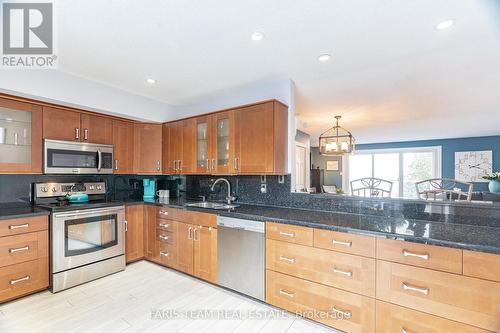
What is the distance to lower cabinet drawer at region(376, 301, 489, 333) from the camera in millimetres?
1396

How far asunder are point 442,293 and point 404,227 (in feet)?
1.51

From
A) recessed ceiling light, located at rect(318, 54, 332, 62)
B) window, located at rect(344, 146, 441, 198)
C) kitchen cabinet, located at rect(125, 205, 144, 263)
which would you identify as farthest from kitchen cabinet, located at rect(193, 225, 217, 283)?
window, located at rect(344, 146, 441, 198)

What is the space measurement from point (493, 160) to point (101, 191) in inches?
357

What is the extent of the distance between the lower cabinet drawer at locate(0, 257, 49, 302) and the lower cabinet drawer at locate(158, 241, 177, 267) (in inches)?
44.9

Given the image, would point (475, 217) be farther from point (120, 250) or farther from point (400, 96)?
point (120, 250)

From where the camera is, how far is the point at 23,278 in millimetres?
2217

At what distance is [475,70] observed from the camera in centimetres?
241

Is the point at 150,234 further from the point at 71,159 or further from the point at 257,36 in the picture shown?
the point at 257,36

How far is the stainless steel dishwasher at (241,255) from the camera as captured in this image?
85.9 inches

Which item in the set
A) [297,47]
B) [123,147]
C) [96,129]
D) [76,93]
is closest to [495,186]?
[297,47]

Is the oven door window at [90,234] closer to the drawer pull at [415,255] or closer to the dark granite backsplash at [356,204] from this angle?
the dark granite backsplash at [356,204]

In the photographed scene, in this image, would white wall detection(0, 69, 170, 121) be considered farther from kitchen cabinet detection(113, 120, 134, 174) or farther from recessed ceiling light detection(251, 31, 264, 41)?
recessed ceiling light detection(251, 31, 264, 41)

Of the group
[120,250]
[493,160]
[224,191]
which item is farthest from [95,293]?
[493,160]

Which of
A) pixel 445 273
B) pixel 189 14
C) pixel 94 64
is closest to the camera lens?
pixel 445 273
